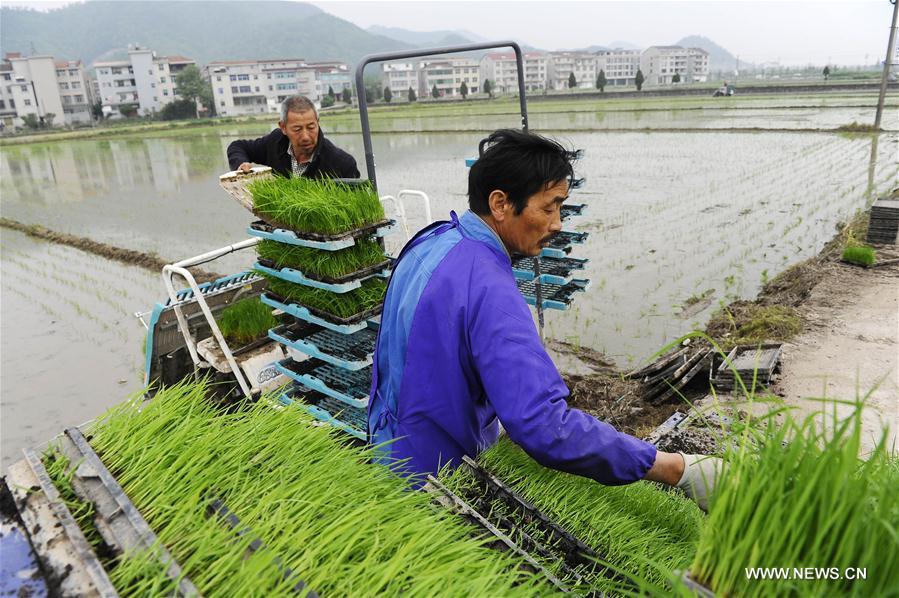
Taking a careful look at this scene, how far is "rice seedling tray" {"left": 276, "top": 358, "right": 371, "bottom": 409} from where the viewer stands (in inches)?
149

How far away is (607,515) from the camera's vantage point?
5.46 feet

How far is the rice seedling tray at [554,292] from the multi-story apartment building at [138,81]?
9072 centimetres

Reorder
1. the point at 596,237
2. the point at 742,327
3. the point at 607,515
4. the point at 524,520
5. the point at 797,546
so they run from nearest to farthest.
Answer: the point at 797,546, the point at 524,520, the point at 607,515, the point at 742,327, the point at 596,237

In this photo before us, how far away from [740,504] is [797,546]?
0.10 meters

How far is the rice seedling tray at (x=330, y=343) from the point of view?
372 centimetres

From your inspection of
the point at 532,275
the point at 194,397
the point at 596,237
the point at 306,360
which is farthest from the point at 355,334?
the point at 596,237

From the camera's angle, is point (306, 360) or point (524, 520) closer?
point (524, 520)

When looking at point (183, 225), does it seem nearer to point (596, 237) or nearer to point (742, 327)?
point (596, 237)

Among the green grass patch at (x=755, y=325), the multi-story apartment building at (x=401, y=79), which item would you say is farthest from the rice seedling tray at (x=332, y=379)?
the multi-story apartment building at (x=401, y=79)

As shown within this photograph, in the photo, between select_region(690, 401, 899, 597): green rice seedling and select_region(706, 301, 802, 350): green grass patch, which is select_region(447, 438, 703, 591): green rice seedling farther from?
select_region(706, 301, 802, 350): green grass patch

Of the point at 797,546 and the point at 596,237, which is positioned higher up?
the point at 797,546

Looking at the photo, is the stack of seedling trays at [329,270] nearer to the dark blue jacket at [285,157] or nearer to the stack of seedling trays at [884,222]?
the dark blue jacket at [285,157]

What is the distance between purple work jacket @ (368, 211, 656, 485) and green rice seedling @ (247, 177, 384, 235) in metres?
1.37

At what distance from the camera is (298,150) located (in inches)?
184
